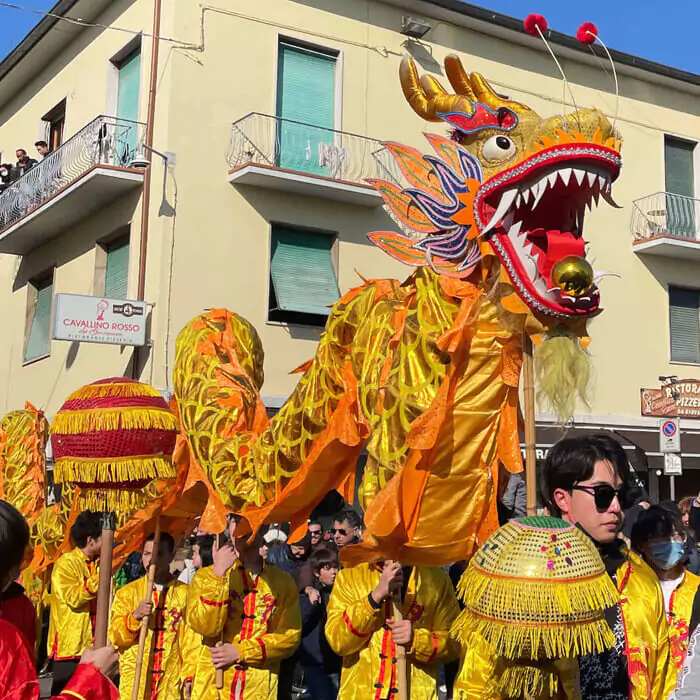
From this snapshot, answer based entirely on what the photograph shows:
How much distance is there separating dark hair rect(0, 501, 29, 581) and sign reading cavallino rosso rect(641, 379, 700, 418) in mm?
12044

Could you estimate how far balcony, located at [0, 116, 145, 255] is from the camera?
35.8ft

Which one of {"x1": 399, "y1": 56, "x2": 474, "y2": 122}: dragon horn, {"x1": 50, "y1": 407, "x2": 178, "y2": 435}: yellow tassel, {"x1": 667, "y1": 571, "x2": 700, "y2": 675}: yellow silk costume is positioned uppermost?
{"x1": 399, "y1": 56, "x2": 474, "y2": 122}: dragon horn

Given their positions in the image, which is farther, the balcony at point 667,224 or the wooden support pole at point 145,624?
the balcony at point 667,224

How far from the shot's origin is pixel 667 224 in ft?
44.9

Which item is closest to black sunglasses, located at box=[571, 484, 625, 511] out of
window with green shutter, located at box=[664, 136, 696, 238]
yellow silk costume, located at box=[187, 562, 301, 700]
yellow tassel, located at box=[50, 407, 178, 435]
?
yellow tassel, located at box=[50, 407, 178, 435]

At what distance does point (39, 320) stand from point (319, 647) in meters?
9.04

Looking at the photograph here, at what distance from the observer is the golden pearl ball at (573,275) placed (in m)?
2.70

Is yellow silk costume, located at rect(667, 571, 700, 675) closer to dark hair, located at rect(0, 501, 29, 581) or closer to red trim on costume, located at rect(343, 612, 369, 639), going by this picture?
red trim on costume, located at rect(343, 612, 369, 639)

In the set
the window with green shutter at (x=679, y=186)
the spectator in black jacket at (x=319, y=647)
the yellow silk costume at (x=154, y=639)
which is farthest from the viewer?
the window with green shutter at (x=679, y=186)

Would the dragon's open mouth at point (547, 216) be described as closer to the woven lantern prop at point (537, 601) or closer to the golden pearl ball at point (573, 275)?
the golden pearl ball at point (573, 275)

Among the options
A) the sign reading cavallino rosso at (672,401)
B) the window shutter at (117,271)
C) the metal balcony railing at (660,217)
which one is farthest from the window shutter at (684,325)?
the window shutter at (117,271)

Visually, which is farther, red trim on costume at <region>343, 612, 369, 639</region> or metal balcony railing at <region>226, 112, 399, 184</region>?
metal balcony railing at <region>226, 112, 399, 184</region>

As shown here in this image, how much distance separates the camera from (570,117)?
2.79m

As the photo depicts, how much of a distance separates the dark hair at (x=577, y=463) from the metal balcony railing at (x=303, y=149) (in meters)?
8.36
